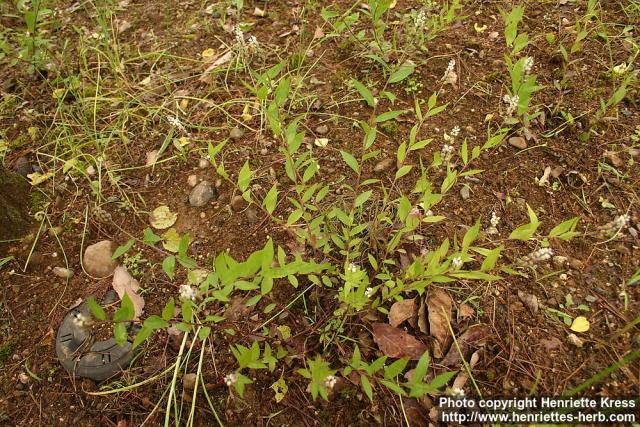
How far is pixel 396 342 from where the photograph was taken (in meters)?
1.81

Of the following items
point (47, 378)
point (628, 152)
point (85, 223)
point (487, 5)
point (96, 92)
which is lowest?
point (47, 378)

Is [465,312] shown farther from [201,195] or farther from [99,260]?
[99,260]

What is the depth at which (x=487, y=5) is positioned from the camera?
2.94m

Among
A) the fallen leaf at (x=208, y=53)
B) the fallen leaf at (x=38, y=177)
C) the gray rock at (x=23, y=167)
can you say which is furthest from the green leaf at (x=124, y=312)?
the fallen leaf at (x=208, y=53)

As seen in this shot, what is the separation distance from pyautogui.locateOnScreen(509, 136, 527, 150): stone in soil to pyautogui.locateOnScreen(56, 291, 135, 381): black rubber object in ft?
7.28

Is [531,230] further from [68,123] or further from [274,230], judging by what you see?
[68,123]

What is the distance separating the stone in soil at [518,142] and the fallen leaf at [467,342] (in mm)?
1073

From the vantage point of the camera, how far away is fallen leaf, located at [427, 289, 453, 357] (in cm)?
181

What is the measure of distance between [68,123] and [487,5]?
2.92 m

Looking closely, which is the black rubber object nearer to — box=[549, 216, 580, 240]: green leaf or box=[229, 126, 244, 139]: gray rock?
box=[229, 126, 244, 139]: gray rock

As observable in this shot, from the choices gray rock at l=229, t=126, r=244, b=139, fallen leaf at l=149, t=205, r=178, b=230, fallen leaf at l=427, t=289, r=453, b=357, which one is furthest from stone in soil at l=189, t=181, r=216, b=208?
fallen leaf at l=427, t=289, r=453, b=357

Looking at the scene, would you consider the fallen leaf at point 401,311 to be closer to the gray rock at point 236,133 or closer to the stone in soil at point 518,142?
the stone in soil at point 518,142

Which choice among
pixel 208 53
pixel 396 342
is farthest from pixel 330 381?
pixel 208 53

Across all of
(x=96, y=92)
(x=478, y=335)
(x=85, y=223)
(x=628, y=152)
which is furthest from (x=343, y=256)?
(x=96, y=92)
